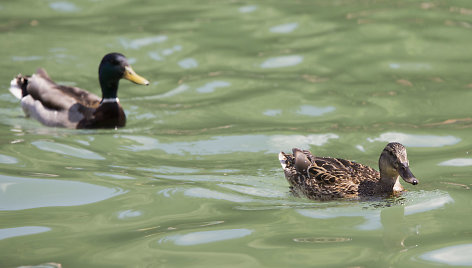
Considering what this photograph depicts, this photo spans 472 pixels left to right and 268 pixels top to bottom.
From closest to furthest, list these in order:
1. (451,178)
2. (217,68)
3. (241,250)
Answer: (241,250)
(451,178)
(217,68)

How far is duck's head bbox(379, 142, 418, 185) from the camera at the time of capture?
7.34 meters

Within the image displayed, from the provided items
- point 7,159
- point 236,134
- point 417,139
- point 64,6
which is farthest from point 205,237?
point 64,6

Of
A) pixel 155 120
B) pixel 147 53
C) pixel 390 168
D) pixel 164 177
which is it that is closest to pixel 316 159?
pixel 390 168

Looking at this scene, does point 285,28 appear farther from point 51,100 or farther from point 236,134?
point 236,134

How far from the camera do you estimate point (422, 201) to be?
7324 mm

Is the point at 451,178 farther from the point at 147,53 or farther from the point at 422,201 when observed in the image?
the point at 147,53

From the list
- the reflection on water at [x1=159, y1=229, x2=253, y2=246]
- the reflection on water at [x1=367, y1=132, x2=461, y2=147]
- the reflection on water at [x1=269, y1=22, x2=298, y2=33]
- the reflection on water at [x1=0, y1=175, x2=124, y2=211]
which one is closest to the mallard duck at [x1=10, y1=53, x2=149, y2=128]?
the reflection on water at [x1=0, y1=175, x2=124, y2=211]

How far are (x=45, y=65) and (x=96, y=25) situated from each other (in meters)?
1.61

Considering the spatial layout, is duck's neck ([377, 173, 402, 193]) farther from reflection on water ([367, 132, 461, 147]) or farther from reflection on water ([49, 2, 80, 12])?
reflection on water ([49, 2, 80, 12])

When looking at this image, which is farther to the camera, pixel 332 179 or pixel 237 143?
pixel 237 143

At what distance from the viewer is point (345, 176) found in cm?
777

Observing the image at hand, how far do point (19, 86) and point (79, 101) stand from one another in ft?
4.02

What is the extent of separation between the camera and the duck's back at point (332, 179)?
7.66 m

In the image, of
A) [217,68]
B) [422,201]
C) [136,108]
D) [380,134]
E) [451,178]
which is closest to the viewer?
[422,201]
